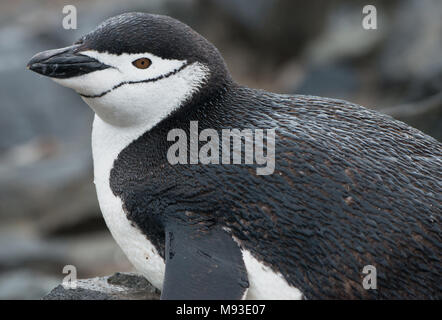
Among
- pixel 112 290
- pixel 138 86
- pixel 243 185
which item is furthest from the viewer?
pixel 112 290

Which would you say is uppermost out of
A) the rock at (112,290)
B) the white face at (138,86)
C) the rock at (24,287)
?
the white face at (138,86)

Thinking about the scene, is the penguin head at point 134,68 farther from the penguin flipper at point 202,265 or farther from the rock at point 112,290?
the rock at point 112,290

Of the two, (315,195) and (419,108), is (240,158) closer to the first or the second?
(315,195)

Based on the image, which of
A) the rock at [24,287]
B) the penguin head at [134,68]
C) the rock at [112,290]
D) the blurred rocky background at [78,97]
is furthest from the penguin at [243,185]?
the rock at [24,287]

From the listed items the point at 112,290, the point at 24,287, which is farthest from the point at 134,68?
the point at 24,287

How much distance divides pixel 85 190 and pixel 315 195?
702cm

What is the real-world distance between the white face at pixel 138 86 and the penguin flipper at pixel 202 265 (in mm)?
626

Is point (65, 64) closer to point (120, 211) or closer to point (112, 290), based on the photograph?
point (120, 211)

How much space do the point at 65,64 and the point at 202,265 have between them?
47.3 inches

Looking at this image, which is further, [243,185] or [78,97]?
[78,97]

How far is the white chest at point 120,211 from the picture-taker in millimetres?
3689

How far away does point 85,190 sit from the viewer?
10078 millimetres

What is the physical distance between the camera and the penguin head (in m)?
3.67

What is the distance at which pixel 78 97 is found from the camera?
12.7 metres
